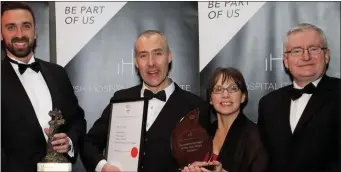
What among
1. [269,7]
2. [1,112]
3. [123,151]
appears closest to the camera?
[123,151]

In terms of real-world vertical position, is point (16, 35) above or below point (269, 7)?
below

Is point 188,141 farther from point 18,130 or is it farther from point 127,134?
point 18,130

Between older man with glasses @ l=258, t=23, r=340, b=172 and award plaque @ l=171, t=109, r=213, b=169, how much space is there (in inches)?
22.2

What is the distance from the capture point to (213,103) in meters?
3.33

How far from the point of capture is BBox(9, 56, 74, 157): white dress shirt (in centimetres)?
357

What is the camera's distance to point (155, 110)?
350cm

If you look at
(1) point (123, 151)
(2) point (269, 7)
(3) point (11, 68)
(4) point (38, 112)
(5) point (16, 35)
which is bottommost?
(1) point (123, 151)

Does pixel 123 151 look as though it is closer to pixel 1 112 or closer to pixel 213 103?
pixel 213 103

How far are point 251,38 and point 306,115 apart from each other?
2.86ft

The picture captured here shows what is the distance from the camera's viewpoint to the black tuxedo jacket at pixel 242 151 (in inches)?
125

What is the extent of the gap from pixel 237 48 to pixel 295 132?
0.92 meters

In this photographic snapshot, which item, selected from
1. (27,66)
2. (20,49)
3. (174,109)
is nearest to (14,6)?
(20,49)

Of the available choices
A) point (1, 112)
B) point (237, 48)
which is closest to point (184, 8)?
point (237, 48)

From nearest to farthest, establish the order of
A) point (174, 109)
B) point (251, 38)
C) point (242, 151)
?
point (242, 151)
point (174, 109)
point (251, 38)
